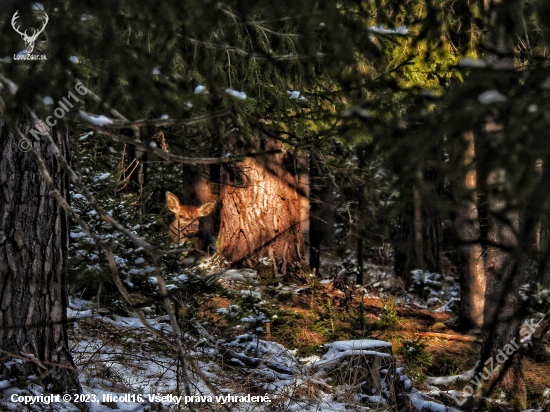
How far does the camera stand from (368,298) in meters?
8.75

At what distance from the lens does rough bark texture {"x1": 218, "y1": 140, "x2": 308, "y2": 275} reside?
7734 millimetres

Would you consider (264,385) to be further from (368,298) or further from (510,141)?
(368,298)

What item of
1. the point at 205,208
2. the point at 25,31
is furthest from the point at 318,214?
the point at 25,31

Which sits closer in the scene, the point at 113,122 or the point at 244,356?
the point at 113,122

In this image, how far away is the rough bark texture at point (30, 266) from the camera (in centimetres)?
299

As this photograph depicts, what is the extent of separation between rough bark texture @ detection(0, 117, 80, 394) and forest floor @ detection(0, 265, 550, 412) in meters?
0.24

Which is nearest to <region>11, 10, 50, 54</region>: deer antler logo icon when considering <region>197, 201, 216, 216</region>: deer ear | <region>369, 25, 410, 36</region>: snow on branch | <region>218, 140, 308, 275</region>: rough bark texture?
<region>369, 25, 410, 36</region>: snow on branch

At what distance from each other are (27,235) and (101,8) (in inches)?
61.7

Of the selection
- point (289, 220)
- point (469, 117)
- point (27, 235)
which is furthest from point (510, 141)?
point (289, 220)

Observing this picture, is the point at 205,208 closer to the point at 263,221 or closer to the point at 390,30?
the point at 263,221

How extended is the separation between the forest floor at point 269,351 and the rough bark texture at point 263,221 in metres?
0.54

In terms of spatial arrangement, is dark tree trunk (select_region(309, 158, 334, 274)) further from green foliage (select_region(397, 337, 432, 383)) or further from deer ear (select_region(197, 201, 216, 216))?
green foliage (select_region(397, 337, 432, 383))

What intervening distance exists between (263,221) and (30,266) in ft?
16.2

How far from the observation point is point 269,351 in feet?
16.6
